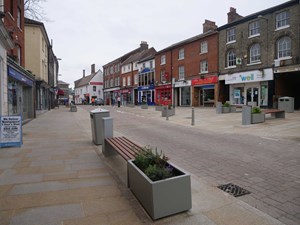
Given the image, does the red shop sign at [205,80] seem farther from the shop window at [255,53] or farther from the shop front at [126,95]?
the shop front at [126,95]

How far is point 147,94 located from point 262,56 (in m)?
23.7

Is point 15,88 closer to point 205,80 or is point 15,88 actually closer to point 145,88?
point 205,80

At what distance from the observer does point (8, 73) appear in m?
11.3

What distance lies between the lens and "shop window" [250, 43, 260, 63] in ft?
75.9

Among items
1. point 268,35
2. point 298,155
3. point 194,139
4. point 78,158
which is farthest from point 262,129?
point 268,35

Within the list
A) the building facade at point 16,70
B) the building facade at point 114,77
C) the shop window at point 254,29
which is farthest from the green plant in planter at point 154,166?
the building facade at point 114,77

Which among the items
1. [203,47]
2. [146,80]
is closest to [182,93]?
[203,47]

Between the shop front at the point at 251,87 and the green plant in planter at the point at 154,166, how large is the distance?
20435 millimetres

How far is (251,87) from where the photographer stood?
2439 cm

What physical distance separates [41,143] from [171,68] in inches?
1129

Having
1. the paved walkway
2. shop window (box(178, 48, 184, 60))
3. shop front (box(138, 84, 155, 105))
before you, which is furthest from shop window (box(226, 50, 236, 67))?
the paved walkway

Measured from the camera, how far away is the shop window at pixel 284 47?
811 inches

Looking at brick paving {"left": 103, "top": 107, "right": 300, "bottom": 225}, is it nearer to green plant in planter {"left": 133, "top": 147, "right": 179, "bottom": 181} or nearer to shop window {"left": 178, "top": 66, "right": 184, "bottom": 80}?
green plant in planter {"left": 133, "top": 147, "right": 179, "bottom": 181}

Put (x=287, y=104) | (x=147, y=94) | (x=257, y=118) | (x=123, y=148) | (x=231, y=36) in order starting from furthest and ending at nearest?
(x=147, y=94) < (x=231, y=36) < (x=287, y=104) < (x=257, y=118) < (x=123, y=148)
